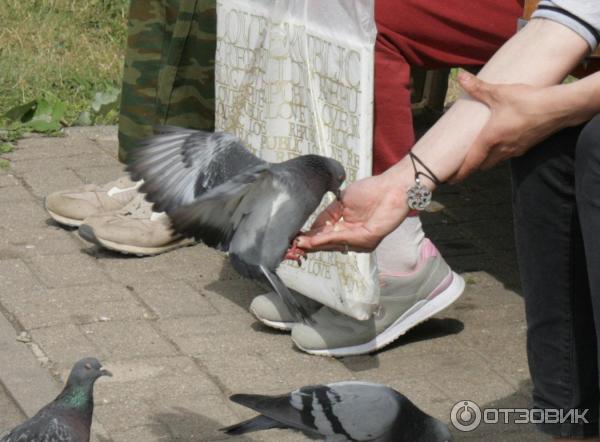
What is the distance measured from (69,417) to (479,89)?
128 centimetres

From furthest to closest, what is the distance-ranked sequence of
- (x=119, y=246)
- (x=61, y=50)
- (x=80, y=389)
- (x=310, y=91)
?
(x=61, y=50)
(x=119, y=246)
(x=310, y=91)
(x=80, y=389)

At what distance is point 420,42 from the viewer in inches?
156

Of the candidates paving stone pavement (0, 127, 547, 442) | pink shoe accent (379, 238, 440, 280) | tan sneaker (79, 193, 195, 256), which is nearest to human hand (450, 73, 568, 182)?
paving stone pavement (0, 127, 547, 442)

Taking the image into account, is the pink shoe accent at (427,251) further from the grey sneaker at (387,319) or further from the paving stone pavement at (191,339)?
the paving stone pavement at (191,339)

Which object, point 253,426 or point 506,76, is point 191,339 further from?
point 506,76

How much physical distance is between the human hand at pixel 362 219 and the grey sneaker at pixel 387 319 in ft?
3.50

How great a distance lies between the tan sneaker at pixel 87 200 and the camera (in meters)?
5.03


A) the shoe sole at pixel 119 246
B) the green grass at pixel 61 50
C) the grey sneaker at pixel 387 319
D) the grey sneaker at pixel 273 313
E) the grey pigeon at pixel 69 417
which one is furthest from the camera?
the green grass at pixel 61 50

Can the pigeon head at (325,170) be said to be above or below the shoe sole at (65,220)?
above

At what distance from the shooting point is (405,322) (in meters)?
4.15

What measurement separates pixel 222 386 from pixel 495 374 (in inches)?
33.2

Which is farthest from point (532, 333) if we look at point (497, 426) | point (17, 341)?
point (17, 341)

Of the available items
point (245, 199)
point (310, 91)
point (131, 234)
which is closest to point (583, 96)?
point (245, 199)

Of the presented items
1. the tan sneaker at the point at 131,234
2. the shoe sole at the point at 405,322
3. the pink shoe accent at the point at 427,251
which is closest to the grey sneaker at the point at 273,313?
the shoe sole at the point at 405,322
